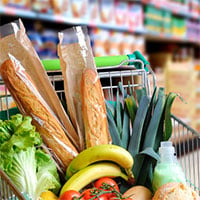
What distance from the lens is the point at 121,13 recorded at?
3.11m

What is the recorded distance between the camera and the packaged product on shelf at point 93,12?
9.11 ft

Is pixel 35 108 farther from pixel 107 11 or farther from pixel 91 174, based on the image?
pixel 107 11

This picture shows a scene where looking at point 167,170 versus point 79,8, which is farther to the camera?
point 79,8

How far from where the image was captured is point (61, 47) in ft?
3.65

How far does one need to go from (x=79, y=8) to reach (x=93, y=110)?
1.71m

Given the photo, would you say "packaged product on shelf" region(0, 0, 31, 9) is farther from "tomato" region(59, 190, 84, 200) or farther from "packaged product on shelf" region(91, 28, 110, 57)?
"tomato" region(59, 190, 84, 200)

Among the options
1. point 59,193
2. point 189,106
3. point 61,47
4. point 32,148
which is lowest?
point 189,106

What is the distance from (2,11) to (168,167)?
4.82 ft

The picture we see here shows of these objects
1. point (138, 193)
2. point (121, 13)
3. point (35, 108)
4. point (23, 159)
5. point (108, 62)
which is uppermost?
point (121, 13)

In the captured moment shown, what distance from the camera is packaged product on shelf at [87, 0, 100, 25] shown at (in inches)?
109

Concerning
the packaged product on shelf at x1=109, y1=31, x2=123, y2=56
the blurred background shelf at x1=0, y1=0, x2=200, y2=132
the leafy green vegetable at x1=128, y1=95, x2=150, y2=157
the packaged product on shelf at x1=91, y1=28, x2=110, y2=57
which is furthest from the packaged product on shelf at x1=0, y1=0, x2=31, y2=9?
the leafy green vegetable at x1=128, y1=95, x2=150, y2=157

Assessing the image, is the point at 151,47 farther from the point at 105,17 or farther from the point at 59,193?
the point at 59,193

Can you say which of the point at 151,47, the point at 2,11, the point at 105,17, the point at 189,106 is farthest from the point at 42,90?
the point at 151,47

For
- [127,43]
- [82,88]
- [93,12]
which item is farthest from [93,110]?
[127,43]
